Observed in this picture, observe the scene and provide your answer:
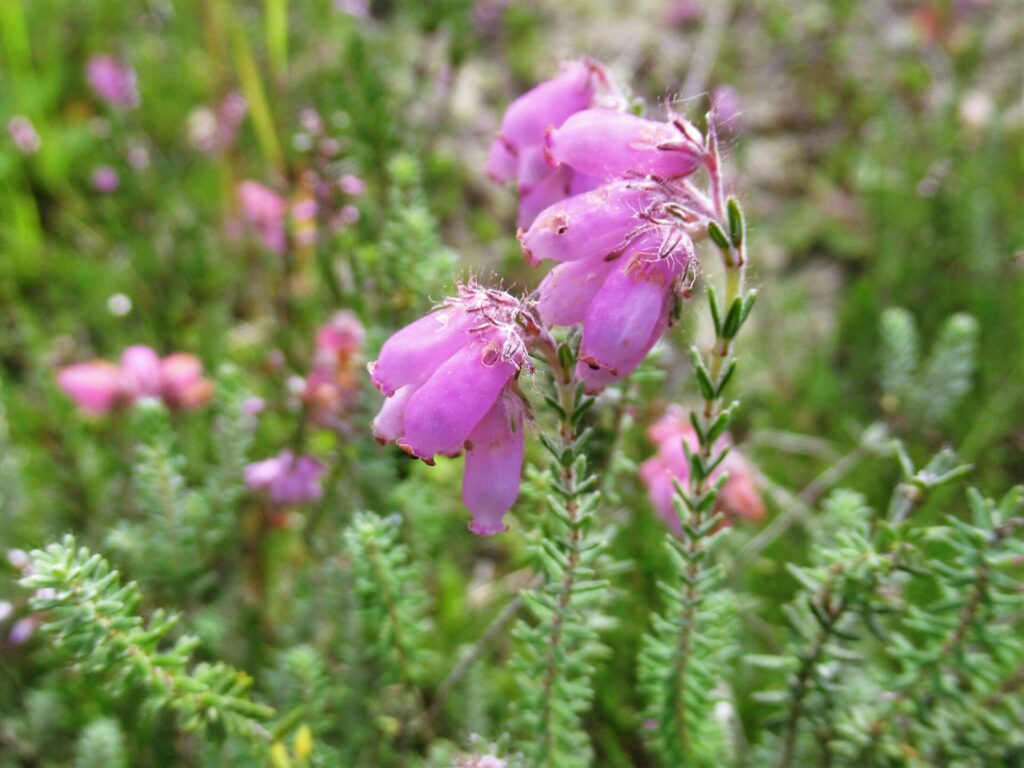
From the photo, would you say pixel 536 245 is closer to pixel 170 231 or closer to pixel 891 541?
pixel 891 541

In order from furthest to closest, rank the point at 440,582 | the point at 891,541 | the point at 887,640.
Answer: the point at 440,582 < the point at 887,640 < the point at 891,541

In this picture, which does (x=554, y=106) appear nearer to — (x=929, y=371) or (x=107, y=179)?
(x=929, y=371)

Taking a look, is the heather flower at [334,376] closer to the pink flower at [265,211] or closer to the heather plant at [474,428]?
the heather plant at [474,428]

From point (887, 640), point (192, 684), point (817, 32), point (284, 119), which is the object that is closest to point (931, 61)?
point (817, 32)

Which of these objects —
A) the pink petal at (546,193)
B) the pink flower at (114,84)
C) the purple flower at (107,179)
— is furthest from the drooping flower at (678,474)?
the pink flower at (114,84)

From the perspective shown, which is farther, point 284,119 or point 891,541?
point 284,119

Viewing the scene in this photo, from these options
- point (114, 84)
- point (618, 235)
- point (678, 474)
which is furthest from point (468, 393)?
point (114, 84)
